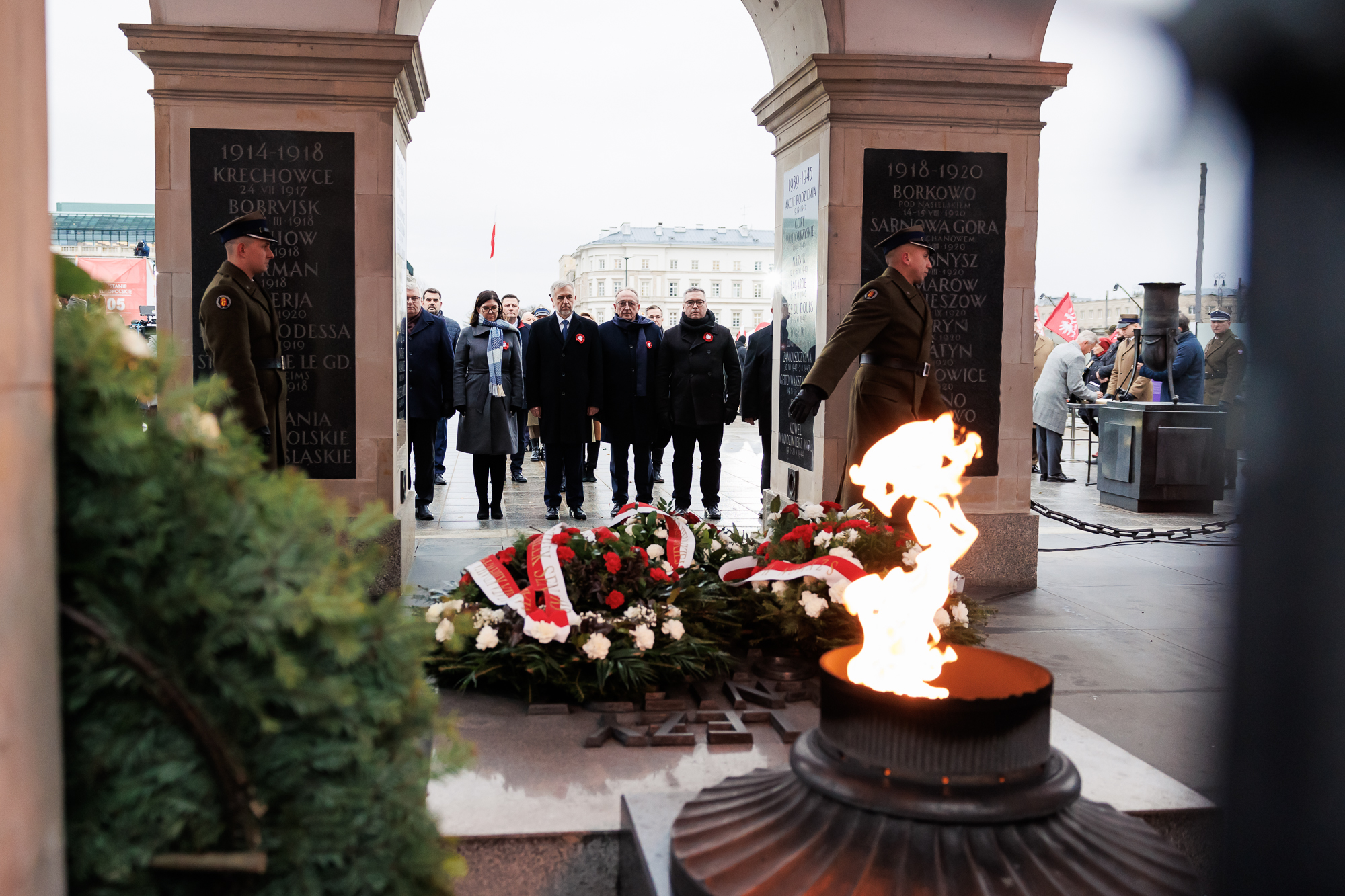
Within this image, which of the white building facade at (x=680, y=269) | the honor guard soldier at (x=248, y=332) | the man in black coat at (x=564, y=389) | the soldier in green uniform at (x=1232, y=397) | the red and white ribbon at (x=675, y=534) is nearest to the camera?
the soldier in green uniform at (x=1232, y=397)

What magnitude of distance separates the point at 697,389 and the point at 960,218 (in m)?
3.20

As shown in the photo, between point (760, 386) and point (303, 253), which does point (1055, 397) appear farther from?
point (303, 253)

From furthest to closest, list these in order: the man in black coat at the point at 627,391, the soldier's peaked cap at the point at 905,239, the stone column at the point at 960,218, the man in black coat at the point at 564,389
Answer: the man in black coat at the point at 627,391 → the man in black coat at the point at 564,389 → the stone column at the point at 960,218 → the soldier's peaked cap at the point at 905,239

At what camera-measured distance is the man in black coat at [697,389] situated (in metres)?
9.41

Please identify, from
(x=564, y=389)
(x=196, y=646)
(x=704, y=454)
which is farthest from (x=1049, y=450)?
(x=196, y=646)

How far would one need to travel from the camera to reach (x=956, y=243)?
6801mm

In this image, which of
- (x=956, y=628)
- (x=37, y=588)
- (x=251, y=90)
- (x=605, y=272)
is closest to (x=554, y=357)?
(x=251, y=90)

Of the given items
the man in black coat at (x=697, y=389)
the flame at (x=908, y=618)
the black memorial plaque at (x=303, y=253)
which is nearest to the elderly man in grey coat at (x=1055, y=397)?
the man in black coat at (x=697, y=389)

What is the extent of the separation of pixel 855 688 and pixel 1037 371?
43.5ft

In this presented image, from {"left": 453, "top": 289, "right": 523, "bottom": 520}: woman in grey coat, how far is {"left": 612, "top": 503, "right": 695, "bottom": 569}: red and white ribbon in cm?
393

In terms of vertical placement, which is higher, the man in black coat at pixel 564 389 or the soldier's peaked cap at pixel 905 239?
the soldier's peaked cap at pixel 905 239

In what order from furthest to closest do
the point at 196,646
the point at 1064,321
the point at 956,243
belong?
1. the point at 1064,321
2. the point at 956,243
3. the point at 196,646

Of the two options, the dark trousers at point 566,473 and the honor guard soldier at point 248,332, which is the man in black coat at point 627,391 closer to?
the dark trousers at point 566,473

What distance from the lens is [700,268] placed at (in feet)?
325
